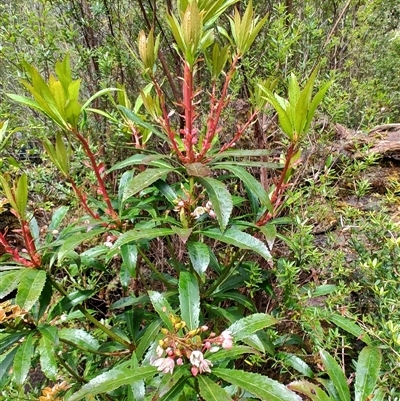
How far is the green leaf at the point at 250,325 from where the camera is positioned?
109 cm

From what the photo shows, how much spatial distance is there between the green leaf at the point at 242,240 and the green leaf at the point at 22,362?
68cm

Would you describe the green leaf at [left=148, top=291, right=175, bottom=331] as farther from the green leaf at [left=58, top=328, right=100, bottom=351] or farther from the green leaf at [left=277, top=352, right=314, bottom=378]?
the green leaf at [left=277, top=352, right=314, bottom=378]

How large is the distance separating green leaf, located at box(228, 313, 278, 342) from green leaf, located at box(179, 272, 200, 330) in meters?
0.12

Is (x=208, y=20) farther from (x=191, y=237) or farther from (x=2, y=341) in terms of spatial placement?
(x=2, y=341)

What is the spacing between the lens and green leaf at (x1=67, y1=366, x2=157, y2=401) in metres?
0.96

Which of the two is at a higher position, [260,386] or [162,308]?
[162,308]

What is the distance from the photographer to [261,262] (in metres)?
1.75

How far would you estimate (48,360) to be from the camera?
120cm

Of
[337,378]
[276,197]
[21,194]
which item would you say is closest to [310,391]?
[337,378]

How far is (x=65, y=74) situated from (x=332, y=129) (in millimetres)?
1176

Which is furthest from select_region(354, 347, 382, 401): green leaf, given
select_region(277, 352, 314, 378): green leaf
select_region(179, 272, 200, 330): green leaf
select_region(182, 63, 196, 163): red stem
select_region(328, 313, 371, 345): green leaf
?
select_region(182, 63, 196, 163): red stem

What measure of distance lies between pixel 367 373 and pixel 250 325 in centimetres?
35

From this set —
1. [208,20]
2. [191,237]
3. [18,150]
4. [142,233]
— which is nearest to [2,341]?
[142,233]

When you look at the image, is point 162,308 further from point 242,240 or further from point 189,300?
point 242,240
